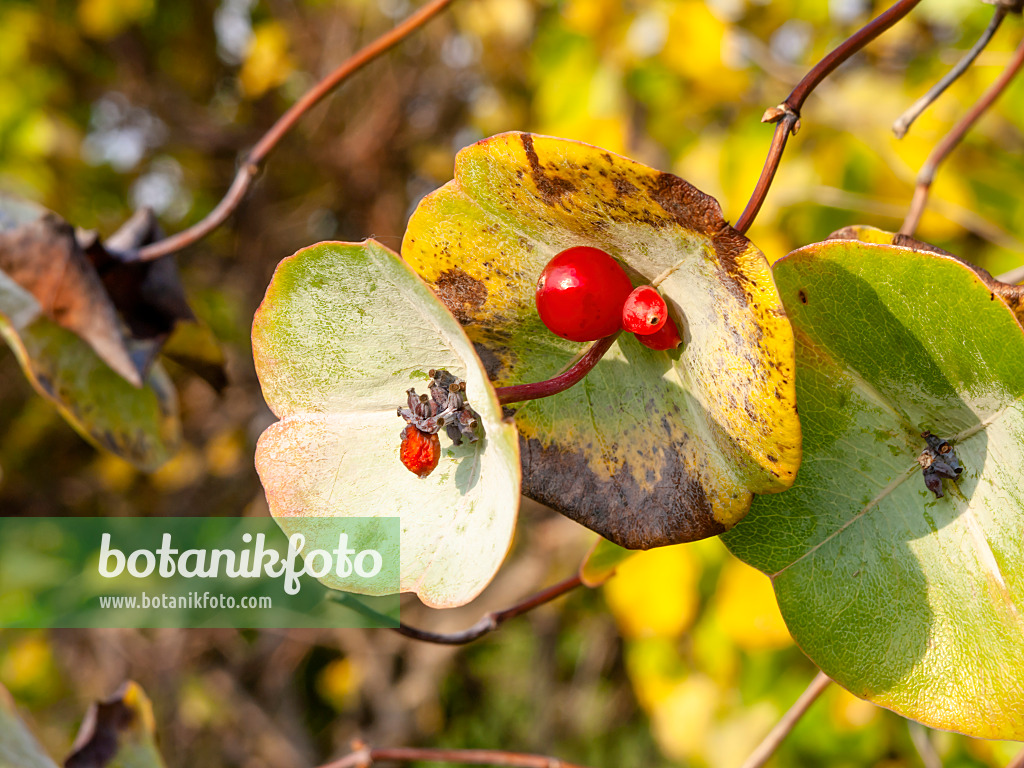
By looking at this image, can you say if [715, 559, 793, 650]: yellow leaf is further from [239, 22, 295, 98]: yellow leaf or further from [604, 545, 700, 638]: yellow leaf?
[239, 22, 295, 98]: yellow leaf

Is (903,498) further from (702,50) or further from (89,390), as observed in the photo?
(702,50)

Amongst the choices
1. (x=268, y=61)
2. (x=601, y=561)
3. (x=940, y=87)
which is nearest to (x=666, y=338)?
(x=601, y=561)

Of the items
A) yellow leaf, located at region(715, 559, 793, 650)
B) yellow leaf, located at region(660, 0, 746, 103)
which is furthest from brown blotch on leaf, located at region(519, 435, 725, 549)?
yellow leaf, located at region(660, 0, 746, 103)

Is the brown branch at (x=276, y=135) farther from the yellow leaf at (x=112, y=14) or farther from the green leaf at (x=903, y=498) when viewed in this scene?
the yellow leaf at (x=112, y=14)

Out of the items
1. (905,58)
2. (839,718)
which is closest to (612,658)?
(839,718)

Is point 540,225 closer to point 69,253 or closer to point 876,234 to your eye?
point 876,234
